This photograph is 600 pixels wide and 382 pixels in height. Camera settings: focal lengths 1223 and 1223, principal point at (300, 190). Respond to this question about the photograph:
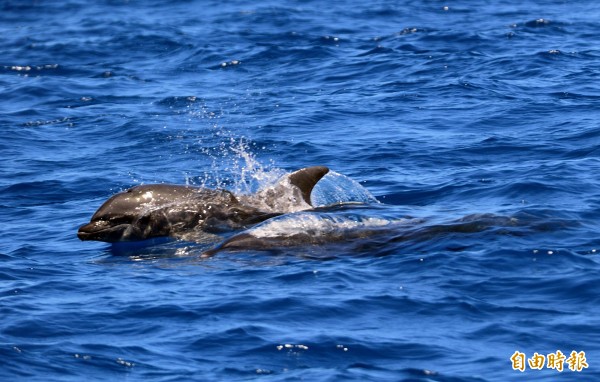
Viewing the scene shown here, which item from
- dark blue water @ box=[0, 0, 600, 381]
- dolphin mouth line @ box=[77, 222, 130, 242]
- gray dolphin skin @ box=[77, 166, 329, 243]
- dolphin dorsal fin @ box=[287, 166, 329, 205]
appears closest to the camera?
dark blue water @ box=[0, 0, 600, 381]

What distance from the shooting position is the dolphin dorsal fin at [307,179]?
46.4 ft

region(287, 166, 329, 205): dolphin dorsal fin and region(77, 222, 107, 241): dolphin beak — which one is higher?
region(287, 166, 329, 205): dolphin dorsal fin

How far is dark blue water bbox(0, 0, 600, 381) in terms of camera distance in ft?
32.8

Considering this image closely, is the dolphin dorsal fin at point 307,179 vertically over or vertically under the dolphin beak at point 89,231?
over

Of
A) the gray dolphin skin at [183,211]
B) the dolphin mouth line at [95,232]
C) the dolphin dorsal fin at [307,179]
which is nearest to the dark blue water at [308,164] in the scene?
the dolphin mouth line at [95,232]

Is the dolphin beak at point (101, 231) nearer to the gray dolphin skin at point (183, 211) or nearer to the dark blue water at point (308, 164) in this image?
Answer: the gray dolphin skin at point (183, 211)

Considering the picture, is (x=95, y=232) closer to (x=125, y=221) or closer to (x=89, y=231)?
(x=89, y=231)

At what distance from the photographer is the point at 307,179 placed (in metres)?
14.2

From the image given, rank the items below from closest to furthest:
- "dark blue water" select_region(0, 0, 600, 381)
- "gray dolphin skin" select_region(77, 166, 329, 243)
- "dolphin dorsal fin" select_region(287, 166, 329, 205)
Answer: "dark blue water" select_region(0, 0, 600, 381) → "gray dolphin skin" select_region(77, 166, 329, 243) → "dolphin dorsal fin" select_region(287, 166, 329, 205)

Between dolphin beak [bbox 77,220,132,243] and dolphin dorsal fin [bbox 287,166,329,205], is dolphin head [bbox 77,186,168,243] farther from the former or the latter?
dolphin dorsal fin [bbox 287,166,329,205]

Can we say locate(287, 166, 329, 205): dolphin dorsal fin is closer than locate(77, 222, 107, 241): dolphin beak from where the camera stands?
No

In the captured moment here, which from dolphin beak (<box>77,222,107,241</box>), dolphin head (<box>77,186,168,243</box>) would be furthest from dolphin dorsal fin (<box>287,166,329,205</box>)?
dolphin beak (<box>77,222,107,241</box>)

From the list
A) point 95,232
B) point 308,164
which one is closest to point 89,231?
point 95,232

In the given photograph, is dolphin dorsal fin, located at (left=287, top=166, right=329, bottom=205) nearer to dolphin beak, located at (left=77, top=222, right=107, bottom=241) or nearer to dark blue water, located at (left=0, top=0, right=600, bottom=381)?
dark blue water, located at (left=0, top=0, right=600, bottom=381)
